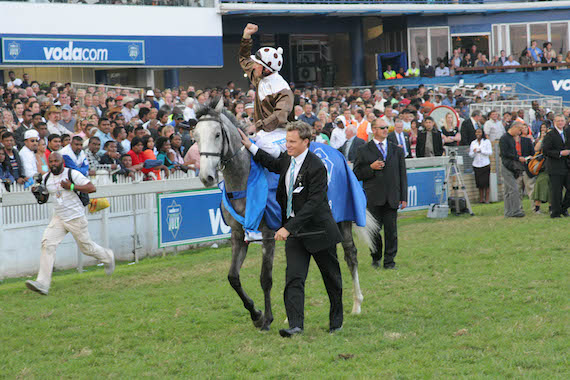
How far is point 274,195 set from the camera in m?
7.71

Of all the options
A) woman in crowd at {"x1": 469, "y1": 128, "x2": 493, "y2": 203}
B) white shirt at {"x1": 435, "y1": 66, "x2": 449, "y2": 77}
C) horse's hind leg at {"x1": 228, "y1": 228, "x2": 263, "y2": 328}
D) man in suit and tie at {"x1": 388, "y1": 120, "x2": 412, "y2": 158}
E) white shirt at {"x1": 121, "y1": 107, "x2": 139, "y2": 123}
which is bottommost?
horse's hind leg at {"x1": 228, "y1": 228, "x2": 263, "y2": 328}

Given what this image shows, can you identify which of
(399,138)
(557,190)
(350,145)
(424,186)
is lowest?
(557,190)

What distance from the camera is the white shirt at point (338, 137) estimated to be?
17.5 m

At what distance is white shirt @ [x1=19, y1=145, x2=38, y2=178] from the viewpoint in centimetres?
1242

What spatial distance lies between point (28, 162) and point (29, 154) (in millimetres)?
159

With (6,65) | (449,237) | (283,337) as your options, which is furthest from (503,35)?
(283,337)

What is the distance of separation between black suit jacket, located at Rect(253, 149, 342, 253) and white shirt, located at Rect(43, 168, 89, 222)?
3971mm

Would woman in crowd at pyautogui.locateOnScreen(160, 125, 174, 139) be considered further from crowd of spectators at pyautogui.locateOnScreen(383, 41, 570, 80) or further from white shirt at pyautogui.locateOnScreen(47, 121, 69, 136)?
crowd of spectators at pyautogui.locateOnScreen(383, 41, 570, 80)

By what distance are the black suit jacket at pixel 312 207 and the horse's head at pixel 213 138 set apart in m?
0.66

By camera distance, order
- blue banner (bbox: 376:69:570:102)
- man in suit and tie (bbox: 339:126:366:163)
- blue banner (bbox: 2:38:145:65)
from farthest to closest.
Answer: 1. blue banner (bbox: 376:69:570:102)
2. blue banner (bbox: 2:38:145:65)
3. man in suit and tie (bbox: 339:126:366:163)

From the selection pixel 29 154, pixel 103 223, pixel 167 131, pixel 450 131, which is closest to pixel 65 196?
pixel 103 223

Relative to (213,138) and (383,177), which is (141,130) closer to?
(383,177)

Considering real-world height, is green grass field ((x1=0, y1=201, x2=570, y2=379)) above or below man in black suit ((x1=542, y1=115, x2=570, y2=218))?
below

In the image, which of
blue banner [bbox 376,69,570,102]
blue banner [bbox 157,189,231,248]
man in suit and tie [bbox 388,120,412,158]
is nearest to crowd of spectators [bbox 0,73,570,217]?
man in suit and tie [bbox 388,120,412,158]
